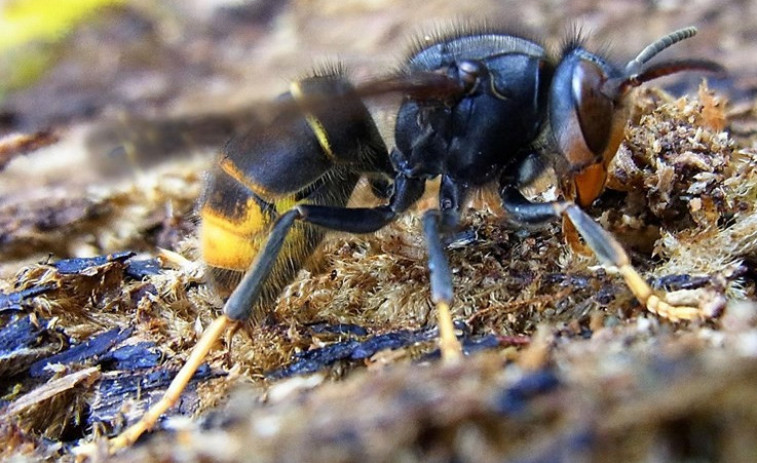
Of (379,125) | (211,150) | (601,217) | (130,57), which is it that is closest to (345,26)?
(130,57)

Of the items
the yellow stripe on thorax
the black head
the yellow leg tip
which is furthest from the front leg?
the yellow stripe on thorax

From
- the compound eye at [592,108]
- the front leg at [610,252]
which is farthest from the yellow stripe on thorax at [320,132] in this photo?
the compound eye at [592,108]

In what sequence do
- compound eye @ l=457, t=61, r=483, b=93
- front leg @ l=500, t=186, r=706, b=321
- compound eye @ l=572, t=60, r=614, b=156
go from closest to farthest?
front leg @ l=500, t=186, r=706, b=321 < compound eye @ l=572, t=60, r=614, b=156 < compound eye @ l=457, t=61, r=483, b=93

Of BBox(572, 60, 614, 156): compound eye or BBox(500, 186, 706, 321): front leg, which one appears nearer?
BBox(500, 186, 706, 321): front leg

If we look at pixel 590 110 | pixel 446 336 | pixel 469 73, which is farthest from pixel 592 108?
pixel 446 336

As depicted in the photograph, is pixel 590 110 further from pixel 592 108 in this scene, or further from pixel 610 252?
pixel 610 252

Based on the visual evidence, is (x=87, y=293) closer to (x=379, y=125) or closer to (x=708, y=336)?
(x=379, y=125)

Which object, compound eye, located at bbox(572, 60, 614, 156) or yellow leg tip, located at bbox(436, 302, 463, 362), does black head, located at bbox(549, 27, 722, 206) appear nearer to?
compound eye, located at bbox(572, 60, 614, 156)

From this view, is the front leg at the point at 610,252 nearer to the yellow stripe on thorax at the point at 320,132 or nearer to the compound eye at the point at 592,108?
the compound eye at the point at 592,108
